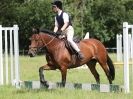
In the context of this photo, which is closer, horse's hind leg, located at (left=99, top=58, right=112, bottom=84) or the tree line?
horse's hind leg, located at (left=99, top=58, right=112, bottom=84)

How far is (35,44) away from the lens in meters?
12.9

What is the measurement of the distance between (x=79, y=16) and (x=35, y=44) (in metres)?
42.8

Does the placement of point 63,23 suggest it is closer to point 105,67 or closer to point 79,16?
point 105,67

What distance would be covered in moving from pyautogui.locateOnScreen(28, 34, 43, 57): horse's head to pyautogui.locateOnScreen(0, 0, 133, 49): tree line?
134ft

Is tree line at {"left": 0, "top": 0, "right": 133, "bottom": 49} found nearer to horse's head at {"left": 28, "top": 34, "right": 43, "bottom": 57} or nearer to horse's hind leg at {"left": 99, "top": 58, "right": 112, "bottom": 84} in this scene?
horse's hind leg at {"left": 99, "top": 58, "right": 112, "bottom": 84}

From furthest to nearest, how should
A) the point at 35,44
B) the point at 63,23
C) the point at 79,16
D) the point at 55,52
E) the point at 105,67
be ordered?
1. the point at 79,16
2. the point at 105,67
3. the point at 63,23
4. the point at 55,52
5. the point at 35,44

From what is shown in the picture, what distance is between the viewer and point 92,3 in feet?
188

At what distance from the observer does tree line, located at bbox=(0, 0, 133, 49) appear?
55.1m

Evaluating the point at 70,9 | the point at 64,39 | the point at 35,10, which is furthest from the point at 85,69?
the point at 35,10

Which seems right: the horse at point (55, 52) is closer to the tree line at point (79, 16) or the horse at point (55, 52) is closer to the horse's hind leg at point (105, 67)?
the horse's hind leg at point (105, 67)

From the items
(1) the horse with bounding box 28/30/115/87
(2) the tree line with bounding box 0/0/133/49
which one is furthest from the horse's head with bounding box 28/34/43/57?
(2) the tree line with bounding box 0/0/133/49

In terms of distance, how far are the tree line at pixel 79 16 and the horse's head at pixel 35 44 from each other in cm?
4086

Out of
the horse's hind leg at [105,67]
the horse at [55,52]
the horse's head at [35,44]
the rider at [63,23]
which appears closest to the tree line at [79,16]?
the horse's hind leg at [105,67]

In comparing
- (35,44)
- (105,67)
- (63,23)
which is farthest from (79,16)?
(35,44)
